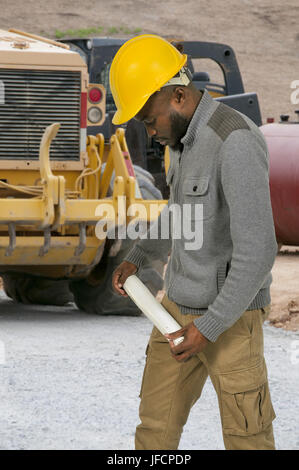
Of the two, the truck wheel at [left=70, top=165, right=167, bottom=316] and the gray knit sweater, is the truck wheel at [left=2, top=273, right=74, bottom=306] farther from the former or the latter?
the gray knit sweater

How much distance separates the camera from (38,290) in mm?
10062

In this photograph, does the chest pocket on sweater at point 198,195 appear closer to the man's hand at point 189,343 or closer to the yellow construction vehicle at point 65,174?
the man's hand at point 189,343

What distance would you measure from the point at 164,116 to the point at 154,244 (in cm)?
69

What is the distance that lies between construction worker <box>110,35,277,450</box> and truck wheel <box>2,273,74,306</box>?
666 centimetres

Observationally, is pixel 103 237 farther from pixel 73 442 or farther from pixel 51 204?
pixel 73 442

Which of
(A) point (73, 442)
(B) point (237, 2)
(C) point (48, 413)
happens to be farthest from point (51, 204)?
(B) point (237, 2)

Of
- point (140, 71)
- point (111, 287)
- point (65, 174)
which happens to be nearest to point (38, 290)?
point (111, 287)

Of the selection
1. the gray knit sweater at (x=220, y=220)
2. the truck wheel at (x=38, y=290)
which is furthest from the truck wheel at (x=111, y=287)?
the gray knit sweater at (x=220, y=220)

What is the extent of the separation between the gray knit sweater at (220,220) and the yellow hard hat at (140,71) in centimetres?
16

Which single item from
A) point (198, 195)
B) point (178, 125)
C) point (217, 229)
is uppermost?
point (178, 125)

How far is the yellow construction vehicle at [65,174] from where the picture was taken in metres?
8.16

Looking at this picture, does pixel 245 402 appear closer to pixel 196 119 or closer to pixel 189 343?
pixel 189 343

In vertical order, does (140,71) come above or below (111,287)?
above

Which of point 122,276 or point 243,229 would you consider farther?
point 122,276
